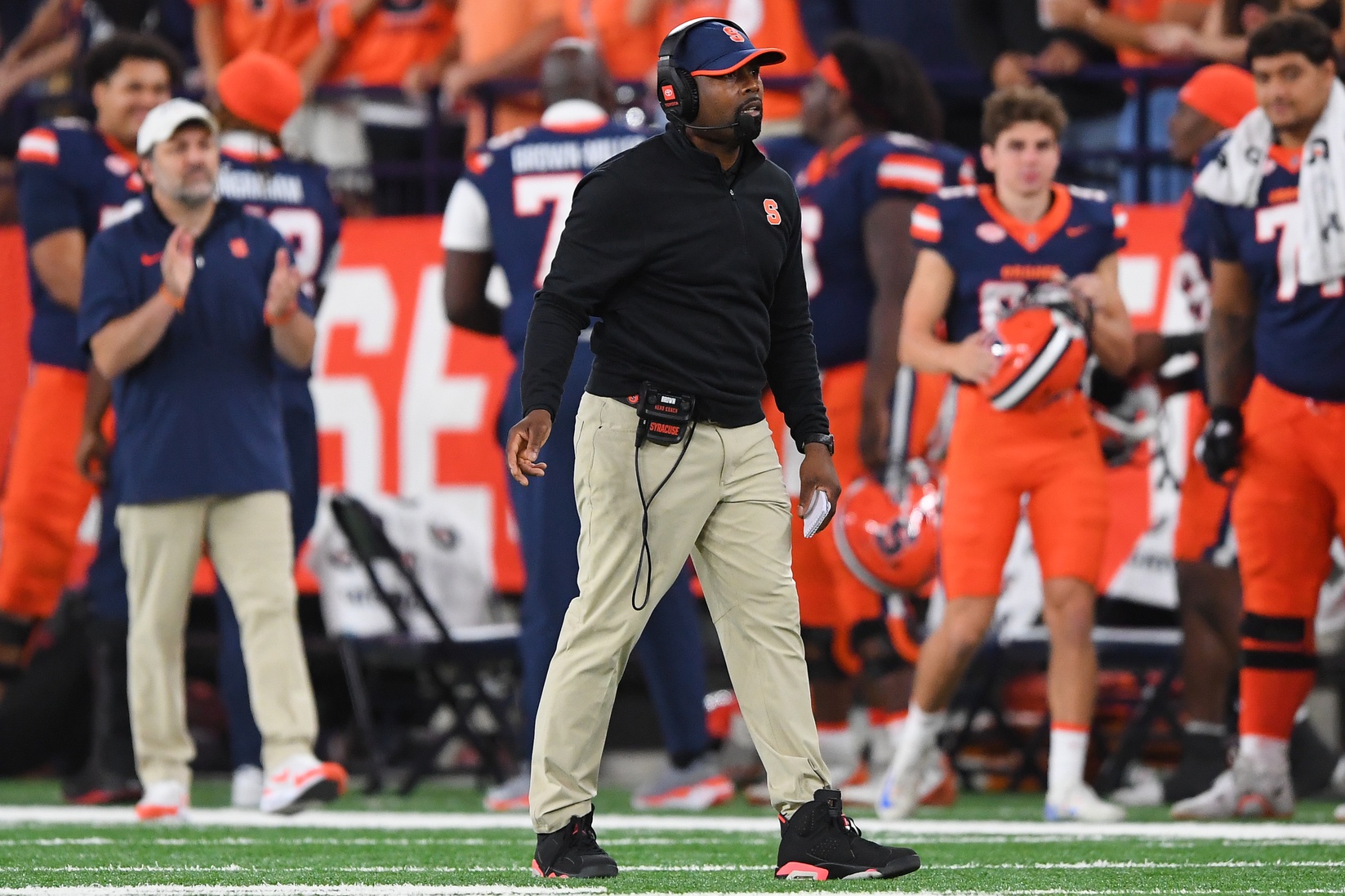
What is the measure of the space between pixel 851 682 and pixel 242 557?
8.73 feet

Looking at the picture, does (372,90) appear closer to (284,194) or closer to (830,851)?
(284,194)

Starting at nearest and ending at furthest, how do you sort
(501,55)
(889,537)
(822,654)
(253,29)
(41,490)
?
(889,537), (822,654), (41,490), (501,55), (253,29)

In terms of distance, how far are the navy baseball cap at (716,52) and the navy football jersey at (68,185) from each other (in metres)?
3.56

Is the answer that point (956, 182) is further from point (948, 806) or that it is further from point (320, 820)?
point (320, 820)

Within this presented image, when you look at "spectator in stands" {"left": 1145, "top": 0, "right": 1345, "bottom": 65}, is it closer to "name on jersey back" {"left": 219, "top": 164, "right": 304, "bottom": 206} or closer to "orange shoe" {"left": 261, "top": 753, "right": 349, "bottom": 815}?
"name on jersey back" {"left": 219, "top": 164, "right": 304, "bottom": 206}

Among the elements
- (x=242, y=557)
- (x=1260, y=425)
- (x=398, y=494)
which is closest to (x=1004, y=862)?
(x=1260, y=425)

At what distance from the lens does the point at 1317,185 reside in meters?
6.50

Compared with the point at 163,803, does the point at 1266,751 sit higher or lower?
higher

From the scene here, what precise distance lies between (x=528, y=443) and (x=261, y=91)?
348cm

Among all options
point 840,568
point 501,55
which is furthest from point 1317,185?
point 501,55

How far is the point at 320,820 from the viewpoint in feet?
21.9

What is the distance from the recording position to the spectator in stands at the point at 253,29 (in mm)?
10266

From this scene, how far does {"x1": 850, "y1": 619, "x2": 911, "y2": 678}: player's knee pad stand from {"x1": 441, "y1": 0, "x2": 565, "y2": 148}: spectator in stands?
10.0 ft

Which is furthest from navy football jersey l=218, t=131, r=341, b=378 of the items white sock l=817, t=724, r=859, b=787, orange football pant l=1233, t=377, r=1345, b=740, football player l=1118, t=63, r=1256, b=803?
orange football pant l=1233, t=377, r=1345, b=740
